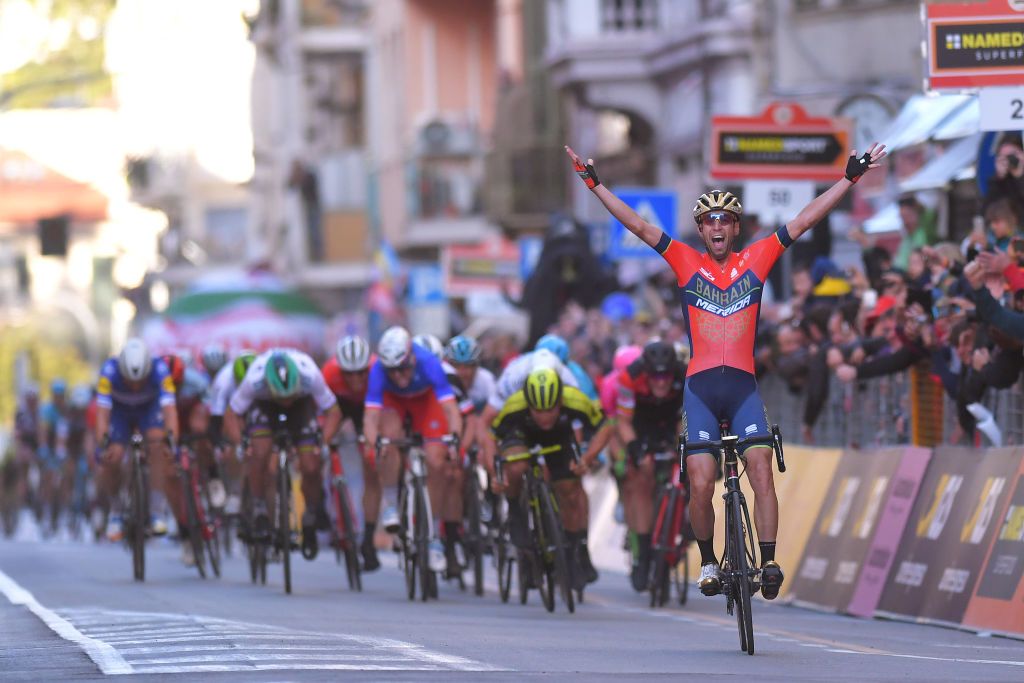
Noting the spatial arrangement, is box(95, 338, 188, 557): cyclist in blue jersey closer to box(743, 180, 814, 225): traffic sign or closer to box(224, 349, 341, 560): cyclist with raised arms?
box(224, 349, 341, 560): cyclist with raised arms

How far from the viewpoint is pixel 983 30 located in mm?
17547

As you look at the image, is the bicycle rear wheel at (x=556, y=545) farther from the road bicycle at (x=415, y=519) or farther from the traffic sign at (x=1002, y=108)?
the traffic sign at (x=1002, y=108)

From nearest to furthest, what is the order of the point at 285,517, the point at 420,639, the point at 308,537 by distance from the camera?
1. the point at 420,639
2. the point at 285,517
3. the point at 308,537

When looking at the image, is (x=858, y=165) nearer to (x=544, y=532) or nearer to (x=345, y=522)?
(x=544, y=532)

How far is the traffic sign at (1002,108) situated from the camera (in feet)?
56.2

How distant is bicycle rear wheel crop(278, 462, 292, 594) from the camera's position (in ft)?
62.9

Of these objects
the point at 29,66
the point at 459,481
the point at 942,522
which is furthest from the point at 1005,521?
the point at 29,66

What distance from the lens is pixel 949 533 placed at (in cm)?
1644

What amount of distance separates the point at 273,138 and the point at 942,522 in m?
60.4

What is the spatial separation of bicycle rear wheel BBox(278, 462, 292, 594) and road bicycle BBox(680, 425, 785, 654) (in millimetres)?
6213

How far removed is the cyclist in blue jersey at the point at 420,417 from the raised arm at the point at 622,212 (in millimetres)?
5166

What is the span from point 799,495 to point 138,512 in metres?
5.15

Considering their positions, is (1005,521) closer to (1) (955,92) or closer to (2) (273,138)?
(1) (955,92)

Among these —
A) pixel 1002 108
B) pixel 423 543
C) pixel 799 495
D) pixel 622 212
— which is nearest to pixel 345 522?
pixel 423 543
